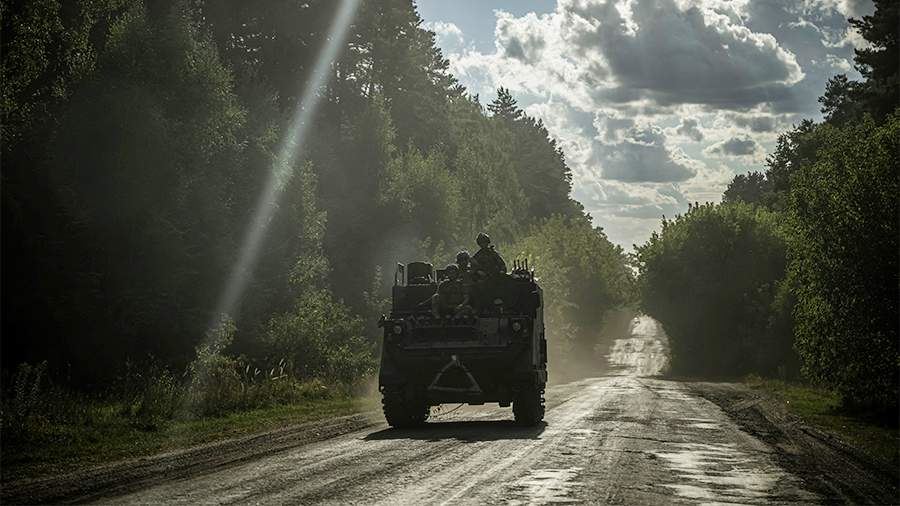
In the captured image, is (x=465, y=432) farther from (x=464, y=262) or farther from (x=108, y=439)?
(x=108, y=439)

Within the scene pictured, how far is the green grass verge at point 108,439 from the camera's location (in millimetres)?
13617

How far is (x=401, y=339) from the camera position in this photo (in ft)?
62.2

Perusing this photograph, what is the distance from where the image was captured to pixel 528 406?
1888 cm

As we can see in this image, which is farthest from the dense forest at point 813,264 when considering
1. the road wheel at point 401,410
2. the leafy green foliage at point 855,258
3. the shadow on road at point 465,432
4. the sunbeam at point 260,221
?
the sunbeam at point 260,221

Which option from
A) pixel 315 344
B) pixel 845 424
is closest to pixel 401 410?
pixel 845 424

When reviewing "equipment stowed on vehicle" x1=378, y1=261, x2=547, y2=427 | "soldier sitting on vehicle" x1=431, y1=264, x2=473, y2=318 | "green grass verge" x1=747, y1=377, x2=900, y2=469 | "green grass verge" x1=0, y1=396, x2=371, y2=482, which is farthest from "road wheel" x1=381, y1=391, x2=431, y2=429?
"green grass verge" x1=747, y1=377, x2=900, y2=469

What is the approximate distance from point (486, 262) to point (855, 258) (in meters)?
8.41

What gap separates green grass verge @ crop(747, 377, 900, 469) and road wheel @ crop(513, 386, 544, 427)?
5.30 meters

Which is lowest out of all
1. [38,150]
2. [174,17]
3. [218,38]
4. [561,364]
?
[561,364]

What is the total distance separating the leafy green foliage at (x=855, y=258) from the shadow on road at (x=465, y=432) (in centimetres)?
793

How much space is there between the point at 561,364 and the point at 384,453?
66200mm

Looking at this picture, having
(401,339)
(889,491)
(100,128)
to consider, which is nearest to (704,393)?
(401,339)

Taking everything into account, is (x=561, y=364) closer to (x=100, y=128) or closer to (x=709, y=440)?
(x=100, y=128)

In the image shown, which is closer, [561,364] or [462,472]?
[462,472]
